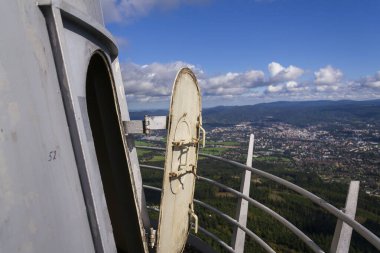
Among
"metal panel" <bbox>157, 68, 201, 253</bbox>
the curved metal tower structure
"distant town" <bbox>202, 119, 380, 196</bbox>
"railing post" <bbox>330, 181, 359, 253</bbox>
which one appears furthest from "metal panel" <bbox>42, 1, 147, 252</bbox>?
"distant town" <bbox>202, 119, 380, 196</bbox>

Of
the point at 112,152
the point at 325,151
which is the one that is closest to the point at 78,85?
the point at 112,152

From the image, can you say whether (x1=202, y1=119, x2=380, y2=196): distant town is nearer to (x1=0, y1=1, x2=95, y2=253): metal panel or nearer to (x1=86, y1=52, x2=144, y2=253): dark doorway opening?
(x1=86, y1=52, x2=144, y2=253): dark doorway opening

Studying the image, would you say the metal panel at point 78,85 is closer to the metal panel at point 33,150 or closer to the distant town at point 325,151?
the metal panel at point 33,150

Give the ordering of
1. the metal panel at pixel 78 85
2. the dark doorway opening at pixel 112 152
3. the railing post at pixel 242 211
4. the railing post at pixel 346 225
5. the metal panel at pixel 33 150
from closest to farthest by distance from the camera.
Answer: the metal panel at pixel 33 150
the metal panel at pixel 78 85
the railing post at pixel 346 225
the dark doorway opening at pixel 112 152
the railing post at pixel 242 211

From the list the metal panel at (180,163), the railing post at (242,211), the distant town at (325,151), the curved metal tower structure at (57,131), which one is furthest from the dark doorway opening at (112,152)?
the distant town at (325,151)

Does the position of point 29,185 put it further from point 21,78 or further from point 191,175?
point 191,175

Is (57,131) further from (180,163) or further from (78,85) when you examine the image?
(180,163)
